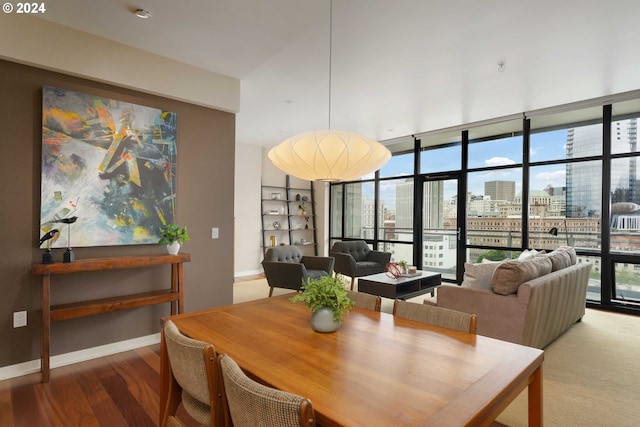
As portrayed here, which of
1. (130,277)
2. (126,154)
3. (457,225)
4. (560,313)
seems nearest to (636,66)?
(560,313)

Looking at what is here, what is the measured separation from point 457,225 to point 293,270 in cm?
345

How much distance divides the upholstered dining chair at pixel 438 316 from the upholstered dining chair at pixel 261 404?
114 centimetres

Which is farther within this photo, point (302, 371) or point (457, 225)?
point (457, 225)

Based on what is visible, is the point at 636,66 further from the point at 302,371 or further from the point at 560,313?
the point at 302,371

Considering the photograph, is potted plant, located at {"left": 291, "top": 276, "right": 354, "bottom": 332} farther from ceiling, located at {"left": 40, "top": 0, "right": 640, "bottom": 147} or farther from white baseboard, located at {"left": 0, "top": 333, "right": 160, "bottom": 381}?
white baseboard, located at {"left": 0, "top": 333, "right": 160, "bottom": 381}

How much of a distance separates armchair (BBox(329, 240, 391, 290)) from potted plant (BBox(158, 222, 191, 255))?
3254 millimetres

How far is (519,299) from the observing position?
9.54 feet

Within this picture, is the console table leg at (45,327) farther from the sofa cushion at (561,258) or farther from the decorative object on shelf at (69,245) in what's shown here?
the sofa cushion at (561,258)

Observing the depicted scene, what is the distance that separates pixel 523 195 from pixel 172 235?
5.22 m

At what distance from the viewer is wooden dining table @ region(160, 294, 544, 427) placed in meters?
1.05

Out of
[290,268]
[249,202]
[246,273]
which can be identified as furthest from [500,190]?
A: [246,273]

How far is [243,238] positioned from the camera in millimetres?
7402

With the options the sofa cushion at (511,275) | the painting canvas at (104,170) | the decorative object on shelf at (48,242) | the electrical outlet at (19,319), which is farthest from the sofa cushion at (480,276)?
the electrical outlet at (19,319)

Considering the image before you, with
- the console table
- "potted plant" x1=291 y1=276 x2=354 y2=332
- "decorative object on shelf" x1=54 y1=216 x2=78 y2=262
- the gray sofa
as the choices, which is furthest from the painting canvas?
the gray sofa
